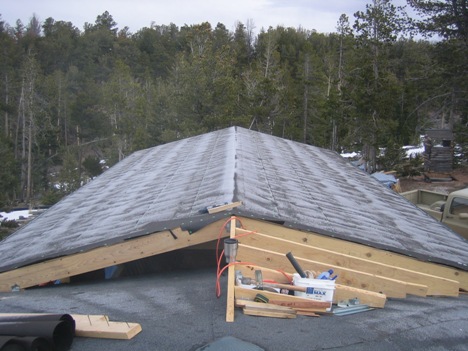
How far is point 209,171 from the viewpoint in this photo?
360 inches

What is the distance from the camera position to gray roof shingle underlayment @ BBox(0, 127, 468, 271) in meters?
6.25

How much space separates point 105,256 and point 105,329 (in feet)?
6.20

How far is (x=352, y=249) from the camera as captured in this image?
5.98 m

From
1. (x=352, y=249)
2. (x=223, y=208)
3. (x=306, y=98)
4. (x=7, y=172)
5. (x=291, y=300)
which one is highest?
(x=306, y=98)

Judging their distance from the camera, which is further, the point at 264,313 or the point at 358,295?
the point at 358,295

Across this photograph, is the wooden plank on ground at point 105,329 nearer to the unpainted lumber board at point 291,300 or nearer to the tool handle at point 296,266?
the unpainted lumber board at point 291,300

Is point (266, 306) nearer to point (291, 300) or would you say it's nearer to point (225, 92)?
point (291, 300)

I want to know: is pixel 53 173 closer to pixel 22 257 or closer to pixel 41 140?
pixel 41 140

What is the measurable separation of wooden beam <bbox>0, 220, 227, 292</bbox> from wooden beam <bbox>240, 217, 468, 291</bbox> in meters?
0.51

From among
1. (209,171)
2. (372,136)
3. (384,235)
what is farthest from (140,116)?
(384,235)

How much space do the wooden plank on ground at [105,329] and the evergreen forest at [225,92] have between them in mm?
20933

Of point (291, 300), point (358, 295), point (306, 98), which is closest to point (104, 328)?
point (291, 300)

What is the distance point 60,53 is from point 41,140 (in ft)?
79.0

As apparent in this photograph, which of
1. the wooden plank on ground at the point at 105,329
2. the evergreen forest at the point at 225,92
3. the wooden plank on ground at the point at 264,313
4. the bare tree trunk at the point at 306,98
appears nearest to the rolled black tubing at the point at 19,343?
the wooden plank on ground at the point at 105,329
